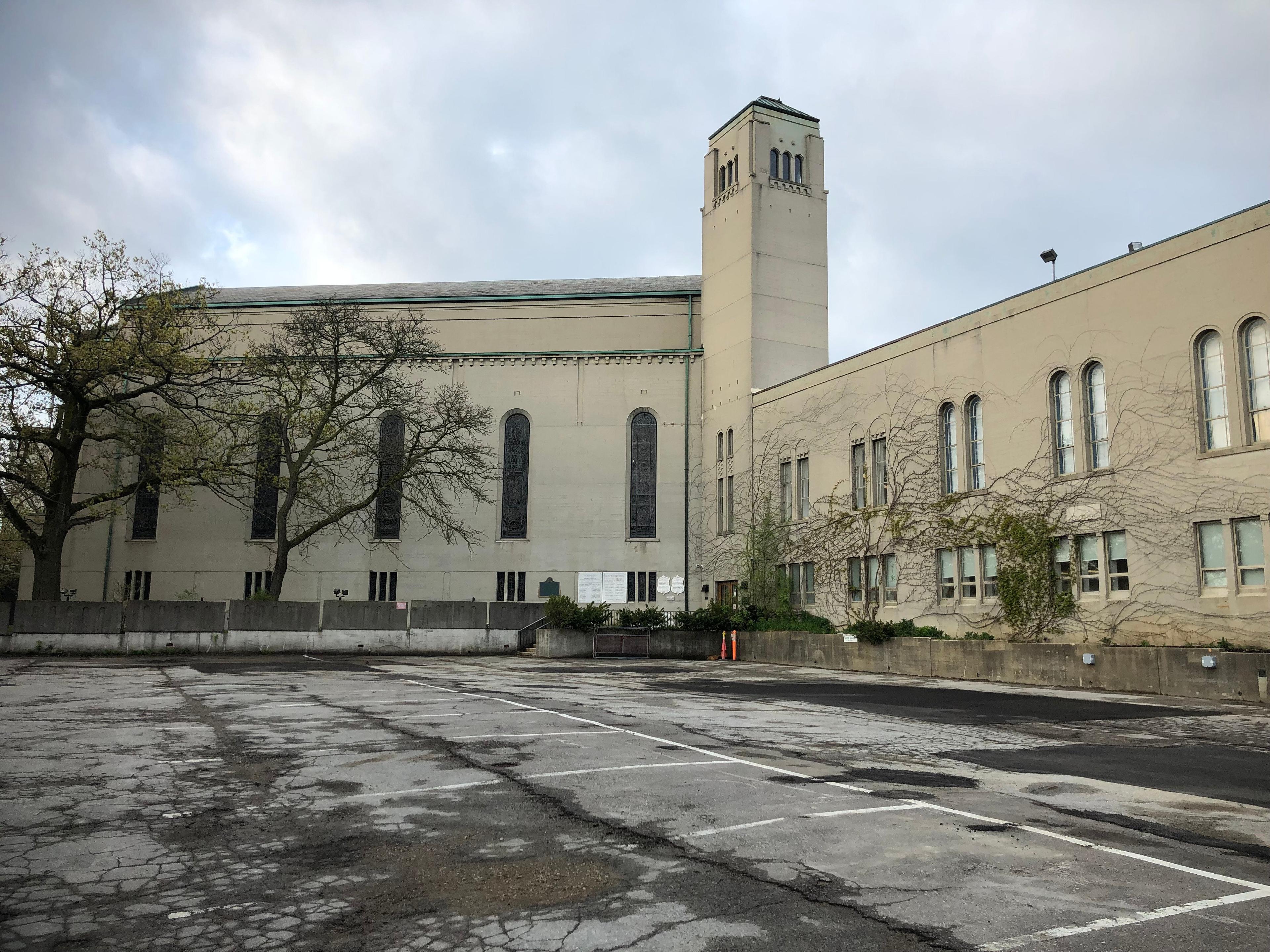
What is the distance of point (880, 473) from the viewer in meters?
31.8

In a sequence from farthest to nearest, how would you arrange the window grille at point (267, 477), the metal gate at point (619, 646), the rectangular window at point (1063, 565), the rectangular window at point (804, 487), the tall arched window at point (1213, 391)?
the window grille at point (267, 477)
the rectangular window at point (804, 487)
the metal gate at point (619, 646)
the rectangular window at point (1063, 565)
the tall arched window at point (1213, 391)

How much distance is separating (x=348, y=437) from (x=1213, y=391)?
1188 inches

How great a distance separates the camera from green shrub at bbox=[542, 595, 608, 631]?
33.0 metres

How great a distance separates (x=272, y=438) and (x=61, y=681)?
61.9 ft

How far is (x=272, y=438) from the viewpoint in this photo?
119 feet

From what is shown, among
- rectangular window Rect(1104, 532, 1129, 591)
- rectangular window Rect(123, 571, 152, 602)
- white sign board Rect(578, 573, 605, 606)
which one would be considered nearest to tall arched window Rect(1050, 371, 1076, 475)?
rectangular window Rect(1104, 532, 1129, 591)

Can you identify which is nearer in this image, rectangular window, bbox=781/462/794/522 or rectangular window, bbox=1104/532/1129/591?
rectangular window, bbox=1104/532/1129/591

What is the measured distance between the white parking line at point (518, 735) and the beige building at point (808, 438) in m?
16.0

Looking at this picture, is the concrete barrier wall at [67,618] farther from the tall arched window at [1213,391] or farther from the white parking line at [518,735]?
the tall arched window at [1213,391]

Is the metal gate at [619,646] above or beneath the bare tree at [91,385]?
beneath

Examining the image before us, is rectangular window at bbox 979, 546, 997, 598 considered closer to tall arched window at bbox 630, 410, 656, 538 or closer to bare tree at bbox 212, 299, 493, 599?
tall arched window at bbox 630, 410, 656, 538

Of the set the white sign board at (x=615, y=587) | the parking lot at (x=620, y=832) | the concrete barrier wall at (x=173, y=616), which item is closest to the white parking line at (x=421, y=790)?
the parking lot at (x=620, y=832)

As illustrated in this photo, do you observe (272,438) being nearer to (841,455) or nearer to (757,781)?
(841,455)

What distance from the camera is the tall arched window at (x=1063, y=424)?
973 inches
